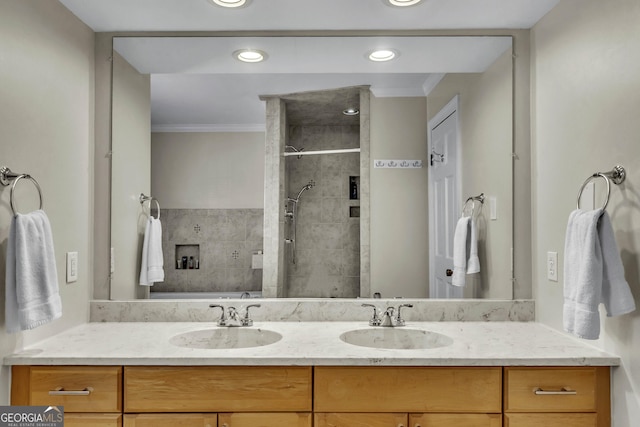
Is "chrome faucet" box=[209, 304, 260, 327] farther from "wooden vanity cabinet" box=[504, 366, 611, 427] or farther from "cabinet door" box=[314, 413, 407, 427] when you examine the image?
"wooden vanity cabinet" box=[504, 366, 611, 427]

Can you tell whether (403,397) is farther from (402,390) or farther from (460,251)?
(460,251)

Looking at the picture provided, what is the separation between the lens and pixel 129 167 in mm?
2061

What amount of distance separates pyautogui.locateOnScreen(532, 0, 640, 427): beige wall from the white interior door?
0.36 metres

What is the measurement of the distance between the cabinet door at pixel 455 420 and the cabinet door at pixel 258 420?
1.27 feet

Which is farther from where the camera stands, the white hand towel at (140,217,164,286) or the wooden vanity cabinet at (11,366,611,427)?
the white hand towel at (140,217,164,286)

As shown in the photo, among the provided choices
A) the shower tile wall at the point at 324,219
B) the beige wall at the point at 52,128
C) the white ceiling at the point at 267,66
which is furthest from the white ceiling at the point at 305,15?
the shower tile wall at the point at 324,219

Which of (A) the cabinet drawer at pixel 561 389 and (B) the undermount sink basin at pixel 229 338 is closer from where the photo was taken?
(A) the cabinet drawer at pixel 561 389

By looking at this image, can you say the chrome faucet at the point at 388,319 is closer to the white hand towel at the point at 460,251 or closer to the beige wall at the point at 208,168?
the white hand towel at the point at 460,251

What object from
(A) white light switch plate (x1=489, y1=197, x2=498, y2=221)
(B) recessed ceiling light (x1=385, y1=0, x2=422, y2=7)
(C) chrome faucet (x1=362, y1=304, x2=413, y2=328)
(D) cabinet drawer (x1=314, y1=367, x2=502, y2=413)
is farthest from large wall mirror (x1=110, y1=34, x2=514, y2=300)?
(D) cabinet drawer (x1=314, y1=367, x2=502, y2=413)

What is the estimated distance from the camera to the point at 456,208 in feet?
6.69

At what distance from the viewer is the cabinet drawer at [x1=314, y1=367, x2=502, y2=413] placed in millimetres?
1487

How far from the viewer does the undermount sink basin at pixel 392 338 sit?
187 cm

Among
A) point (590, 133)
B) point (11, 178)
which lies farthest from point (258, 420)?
point (590, 133)

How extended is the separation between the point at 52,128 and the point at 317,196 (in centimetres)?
113
